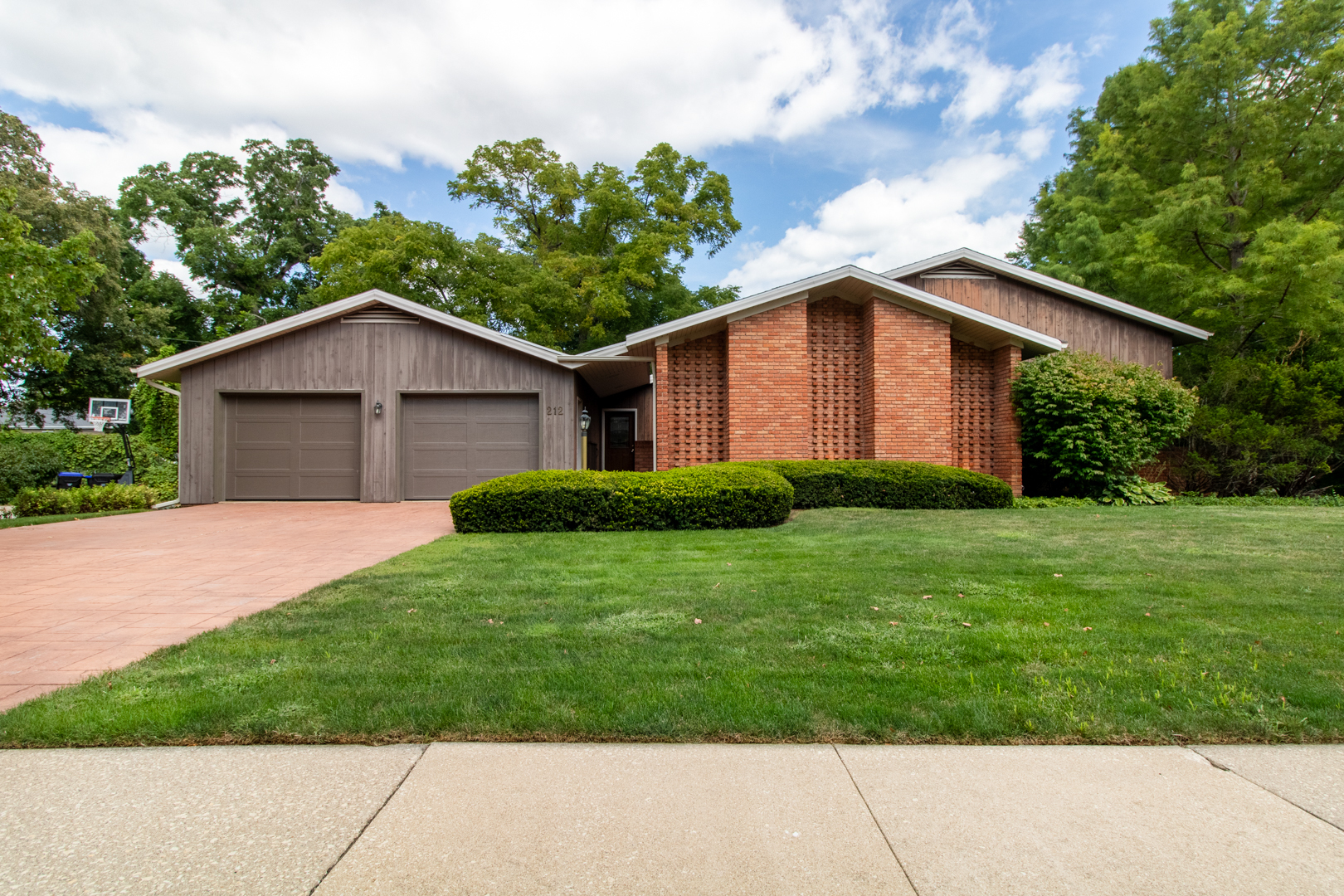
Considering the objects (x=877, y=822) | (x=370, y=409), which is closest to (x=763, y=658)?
(x=877, y=822)

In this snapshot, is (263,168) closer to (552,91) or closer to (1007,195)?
(552,91)

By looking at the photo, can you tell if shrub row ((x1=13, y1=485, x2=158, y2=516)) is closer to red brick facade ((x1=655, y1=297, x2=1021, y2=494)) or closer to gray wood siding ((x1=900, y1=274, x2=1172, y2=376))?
red brick facade ((x1=655, y1=297, x2=1021, y2=494))

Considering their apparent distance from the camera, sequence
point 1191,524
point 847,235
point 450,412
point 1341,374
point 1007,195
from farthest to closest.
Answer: point 847,235, point 1007,195, point 450,412, point 1341,374, point 1191,524

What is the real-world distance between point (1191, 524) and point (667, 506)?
23.0ft

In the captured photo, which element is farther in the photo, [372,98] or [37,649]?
[372,98]

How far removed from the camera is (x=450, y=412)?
1402 cm

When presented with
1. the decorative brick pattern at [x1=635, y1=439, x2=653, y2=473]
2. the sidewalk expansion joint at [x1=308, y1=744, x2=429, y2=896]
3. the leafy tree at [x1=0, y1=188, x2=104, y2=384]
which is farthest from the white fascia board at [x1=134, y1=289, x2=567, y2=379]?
the sidewalk expansion joint at [x1=308, y1=744, x2=429, y2=896]

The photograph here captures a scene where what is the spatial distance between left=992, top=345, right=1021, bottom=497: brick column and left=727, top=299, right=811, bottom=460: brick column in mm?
4088

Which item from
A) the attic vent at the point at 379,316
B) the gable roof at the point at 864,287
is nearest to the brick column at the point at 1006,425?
the gable roof at the point at 864,287

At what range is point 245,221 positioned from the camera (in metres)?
32.1

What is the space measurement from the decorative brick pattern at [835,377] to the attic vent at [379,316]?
8511 mm

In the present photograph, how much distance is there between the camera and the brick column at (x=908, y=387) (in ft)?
40.9

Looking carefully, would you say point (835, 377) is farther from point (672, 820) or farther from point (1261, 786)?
point (672, 820)

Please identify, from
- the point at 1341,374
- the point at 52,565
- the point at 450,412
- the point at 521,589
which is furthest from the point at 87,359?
the point at 1341,374
